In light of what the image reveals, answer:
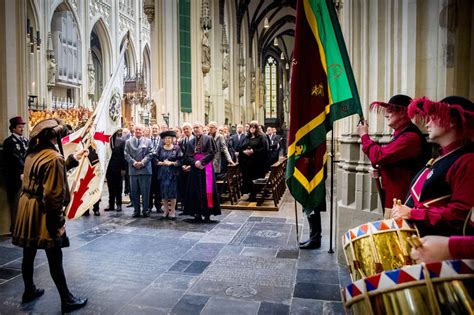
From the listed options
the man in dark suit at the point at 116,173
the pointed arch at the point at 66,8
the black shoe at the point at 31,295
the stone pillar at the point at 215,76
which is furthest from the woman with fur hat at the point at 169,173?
the pointed arch at the point at 66,8

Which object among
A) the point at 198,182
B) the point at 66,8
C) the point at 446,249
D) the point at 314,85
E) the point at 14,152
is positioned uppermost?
the point at 66,8

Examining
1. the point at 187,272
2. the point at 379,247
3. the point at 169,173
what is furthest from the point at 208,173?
the point at 379,247

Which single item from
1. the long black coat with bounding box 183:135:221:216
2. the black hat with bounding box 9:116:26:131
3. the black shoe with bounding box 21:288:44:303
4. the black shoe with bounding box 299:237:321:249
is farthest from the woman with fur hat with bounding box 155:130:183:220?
the black shoe with bounding box 21:288:44:303

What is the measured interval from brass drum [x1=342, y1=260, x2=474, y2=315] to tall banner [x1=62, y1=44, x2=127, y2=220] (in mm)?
3090

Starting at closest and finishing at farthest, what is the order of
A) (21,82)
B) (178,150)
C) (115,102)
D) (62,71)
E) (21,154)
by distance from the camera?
(115,102) → (21,154) → (21,82) → (178,150) → (62,71)

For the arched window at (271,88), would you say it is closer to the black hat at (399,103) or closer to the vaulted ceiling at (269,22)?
the vaulted ceiling at (269,22)

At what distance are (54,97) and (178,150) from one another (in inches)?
626

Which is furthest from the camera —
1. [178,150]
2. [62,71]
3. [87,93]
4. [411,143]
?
[87,93]

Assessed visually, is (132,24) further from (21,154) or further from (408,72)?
(408,72)

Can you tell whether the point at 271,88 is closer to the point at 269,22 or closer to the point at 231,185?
the point at 269,22

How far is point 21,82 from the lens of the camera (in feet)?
21.4

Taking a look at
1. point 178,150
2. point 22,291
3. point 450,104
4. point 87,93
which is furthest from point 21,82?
point 87,93

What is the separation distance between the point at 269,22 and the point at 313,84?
2992 centimetres

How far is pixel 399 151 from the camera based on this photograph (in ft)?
10.1
